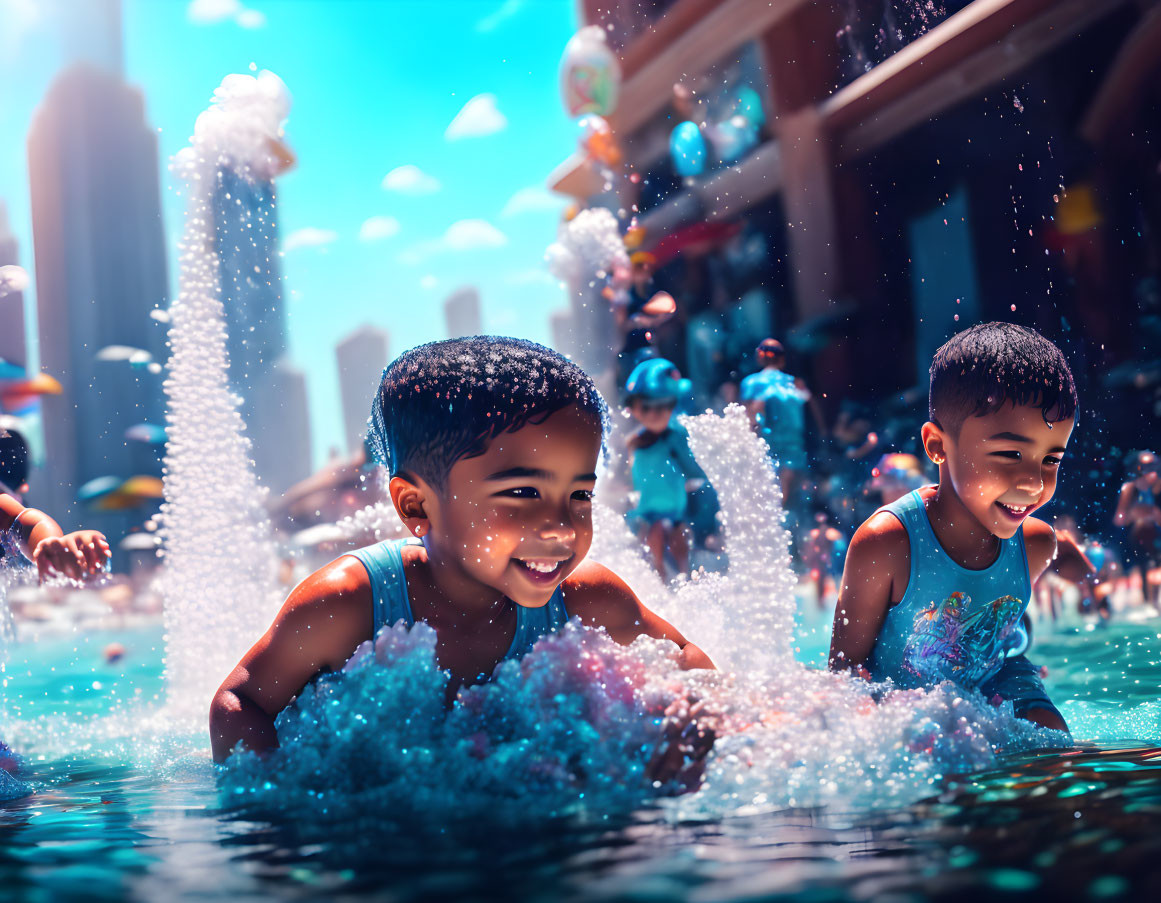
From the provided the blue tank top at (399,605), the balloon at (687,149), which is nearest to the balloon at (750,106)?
the balloon at (687,149)

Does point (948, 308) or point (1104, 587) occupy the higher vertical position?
point (948, 308)

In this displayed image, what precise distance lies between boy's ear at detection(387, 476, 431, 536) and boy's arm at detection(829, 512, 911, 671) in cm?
114

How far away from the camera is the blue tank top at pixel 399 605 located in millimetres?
2264

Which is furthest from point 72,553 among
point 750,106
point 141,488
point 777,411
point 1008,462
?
point 141,488

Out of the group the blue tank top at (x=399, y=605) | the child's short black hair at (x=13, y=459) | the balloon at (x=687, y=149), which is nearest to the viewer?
the blue tank top at (x=399, y=605)

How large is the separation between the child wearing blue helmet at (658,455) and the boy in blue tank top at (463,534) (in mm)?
4263

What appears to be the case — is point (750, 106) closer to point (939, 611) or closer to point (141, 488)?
point (141, 488)

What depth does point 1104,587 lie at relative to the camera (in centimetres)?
616

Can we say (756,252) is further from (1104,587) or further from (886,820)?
(886,820)

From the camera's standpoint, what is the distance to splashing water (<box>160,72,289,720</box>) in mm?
5660

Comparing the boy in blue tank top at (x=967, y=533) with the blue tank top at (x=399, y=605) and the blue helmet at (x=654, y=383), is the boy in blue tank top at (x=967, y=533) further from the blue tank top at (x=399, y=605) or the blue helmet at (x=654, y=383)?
the blue helmet at (x=654, y=383)

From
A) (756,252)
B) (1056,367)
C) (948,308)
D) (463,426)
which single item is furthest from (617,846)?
(756,252)

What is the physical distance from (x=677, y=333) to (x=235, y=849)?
46.1 ft

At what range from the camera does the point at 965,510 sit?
2764 millimetres
